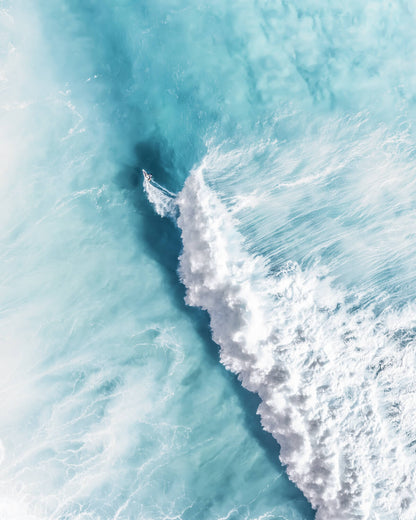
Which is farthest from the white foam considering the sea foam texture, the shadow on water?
the sea foam texture

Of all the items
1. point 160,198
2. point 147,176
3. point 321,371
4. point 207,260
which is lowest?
point 321,371

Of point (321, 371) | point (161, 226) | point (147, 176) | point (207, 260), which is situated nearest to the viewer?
point (321, 371)

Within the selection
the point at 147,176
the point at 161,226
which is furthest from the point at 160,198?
the point at 161,226

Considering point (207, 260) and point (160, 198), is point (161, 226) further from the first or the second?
point (207, 260)

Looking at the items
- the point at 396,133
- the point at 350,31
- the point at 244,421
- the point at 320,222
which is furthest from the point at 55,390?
the point at 350,31

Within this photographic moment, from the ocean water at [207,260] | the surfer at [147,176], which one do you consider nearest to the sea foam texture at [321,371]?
the ocean water at [207,260]

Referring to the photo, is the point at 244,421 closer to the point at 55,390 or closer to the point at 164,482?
the point at 164,482

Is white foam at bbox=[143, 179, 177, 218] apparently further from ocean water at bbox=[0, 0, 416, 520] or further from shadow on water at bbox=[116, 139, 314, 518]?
shadow on water at bbox=[116, 139, 314, 518]
